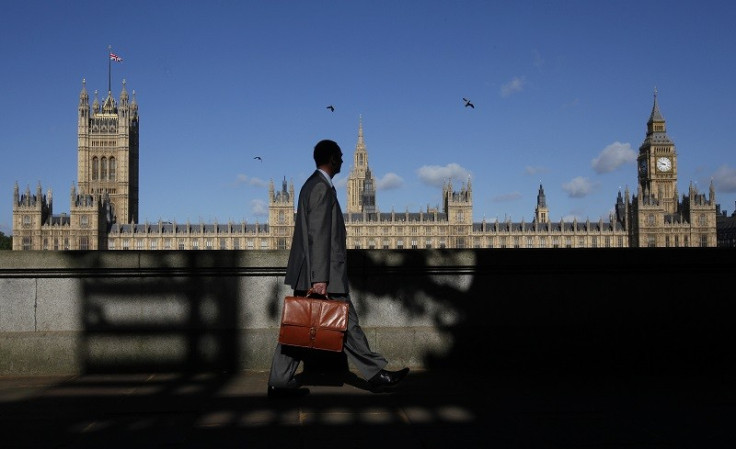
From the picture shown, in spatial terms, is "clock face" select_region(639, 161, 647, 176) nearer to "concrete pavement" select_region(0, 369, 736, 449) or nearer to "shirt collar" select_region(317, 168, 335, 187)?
"concrete pavement" select_region(0, 369, 736, 449)

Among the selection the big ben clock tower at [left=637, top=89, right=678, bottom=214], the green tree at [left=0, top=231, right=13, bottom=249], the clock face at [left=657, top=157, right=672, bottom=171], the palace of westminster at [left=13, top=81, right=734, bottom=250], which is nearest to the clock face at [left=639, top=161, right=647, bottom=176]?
the big ben clock tower at [left=637, top=89, right=678, bottom=214]

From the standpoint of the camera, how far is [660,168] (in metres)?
119

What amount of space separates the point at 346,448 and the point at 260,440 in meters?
0.48

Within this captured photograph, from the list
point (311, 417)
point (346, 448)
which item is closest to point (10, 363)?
point (311, 417)

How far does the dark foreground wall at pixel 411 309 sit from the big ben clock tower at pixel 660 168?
11793cm

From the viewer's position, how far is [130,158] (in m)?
116

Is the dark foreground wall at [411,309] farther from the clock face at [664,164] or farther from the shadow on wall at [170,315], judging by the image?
the clock face at [664,164]

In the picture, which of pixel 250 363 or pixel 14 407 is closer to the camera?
pixel 14 407

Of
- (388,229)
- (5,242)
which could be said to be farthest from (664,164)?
(5,242)

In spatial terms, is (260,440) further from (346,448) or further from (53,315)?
(53,315)

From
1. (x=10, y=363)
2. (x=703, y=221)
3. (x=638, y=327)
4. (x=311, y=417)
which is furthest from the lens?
(x=703, y=221)

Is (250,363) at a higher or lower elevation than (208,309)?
lower

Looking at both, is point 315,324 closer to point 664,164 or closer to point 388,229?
point 388,229

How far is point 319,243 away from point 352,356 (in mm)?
831
